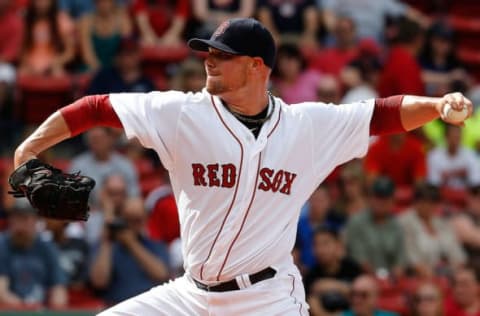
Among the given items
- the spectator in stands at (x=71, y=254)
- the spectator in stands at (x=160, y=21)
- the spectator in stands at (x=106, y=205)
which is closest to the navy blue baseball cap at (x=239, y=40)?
the spectator in stands at (x=71, y=254)

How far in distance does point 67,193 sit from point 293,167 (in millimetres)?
1087

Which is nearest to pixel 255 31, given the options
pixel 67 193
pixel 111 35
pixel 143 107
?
pixel 143 107

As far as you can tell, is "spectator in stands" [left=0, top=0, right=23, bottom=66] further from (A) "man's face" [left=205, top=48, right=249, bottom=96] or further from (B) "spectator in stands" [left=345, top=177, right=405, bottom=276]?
(A) "man's face" [left=205, top=48, right=249, bottom=96]

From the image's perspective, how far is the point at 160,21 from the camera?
44.5 ft

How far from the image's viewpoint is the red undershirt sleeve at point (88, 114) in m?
5.66

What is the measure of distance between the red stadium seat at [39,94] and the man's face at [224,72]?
23.0ft

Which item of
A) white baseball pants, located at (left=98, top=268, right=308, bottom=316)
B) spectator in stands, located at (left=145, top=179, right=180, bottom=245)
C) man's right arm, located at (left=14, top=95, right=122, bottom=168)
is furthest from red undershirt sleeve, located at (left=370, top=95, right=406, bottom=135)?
spectator in stands, located at (left=145, top=179, right=180, bottom=245)

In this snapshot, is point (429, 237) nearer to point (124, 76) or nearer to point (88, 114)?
point (124, 76)

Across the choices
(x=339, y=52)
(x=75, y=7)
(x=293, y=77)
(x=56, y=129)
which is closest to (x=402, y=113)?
(x=56, y=129)

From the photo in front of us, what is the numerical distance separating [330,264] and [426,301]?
2.85ft

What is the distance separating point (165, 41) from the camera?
1350 centimetres

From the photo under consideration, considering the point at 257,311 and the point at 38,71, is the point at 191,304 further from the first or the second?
the point at 38,71

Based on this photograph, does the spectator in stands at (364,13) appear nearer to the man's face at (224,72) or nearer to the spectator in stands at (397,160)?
the spectator in stands at (397,160)

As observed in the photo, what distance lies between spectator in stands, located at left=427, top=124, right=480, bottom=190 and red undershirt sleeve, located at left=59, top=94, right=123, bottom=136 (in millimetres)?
7132
